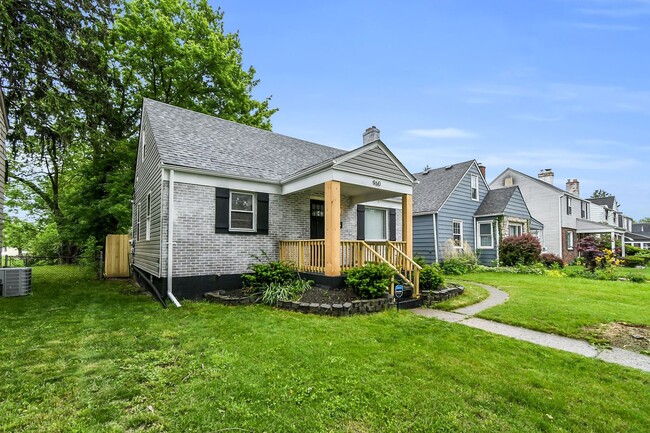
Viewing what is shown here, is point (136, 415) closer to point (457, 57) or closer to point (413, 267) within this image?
point (413, 267)

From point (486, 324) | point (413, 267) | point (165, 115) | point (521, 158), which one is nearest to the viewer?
point (486, 324)

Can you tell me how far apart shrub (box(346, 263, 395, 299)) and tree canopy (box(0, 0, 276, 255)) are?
1104 centimetres

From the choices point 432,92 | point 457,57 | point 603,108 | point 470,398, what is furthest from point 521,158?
point 470,398

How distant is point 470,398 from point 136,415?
10.3 feet

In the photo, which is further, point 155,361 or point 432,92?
point 432,92

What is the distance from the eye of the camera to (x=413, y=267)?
8.49 metres

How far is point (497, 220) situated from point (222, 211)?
1525 cm

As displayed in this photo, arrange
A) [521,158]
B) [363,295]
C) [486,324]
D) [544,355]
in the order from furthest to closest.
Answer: [521,158], [363,295], [486,324], [544,355]

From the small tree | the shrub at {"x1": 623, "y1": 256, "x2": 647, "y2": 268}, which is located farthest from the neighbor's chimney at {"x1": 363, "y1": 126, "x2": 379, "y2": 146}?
the shrub at {"x1": 623, "y1": 256, "x2": 647, "y2": 268}

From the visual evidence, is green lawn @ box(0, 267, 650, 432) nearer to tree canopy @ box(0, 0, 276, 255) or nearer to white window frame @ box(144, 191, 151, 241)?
white window frame @ box(144, 191, 151, 241)

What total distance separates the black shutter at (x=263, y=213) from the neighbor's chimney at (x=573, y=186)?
98.1 ft

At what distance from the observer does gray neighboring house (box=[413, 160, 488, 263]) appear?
16.6 metres

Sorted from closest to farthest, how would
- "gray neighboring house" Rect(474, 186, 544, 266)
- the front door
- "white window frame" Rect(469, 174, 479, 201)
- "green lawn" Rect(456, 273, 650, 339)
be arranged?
"green lawn" Rect(456, 273, 650, 339)
the front door
"gray neighboring house" Rect(474, 186, 544, 266)
"white window frame" Rect(469, 174, 479, 201)

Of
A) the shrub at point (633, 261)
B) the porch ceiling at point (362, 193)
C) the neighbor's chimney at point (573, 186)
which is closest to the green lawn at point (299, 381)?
the porch ceiling at point (362, 193)
